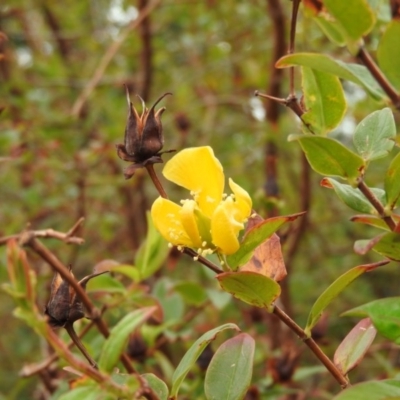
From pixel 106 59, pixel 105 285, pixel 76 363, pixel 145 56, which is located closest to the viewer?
pixel 76 363

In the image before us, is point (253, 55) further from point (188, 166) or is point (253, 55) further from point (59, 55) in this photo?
point (188, 166)

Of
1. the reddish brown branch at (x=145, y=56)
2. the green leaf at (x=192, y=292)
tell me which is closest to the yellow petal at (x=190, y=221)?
the green leaf at (x=192, y=292)

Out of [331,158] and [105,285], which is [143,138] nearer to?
[331,158]

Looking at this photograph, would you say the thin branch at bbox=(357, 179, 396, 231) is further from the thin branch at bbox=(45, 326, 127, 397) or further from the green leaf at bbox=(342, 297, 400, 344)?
the thin branch at bbox=(45, 326, 127, 397)

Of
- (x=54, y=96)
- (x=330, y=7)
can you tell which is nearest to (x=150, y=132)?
(x=330, y=7)

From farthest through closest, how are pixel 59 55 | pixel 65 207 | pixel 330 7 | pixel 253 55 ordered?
1. pixel 59 55
2. pixel 253 55
3. pixel 65 207
4. pixel 330 7

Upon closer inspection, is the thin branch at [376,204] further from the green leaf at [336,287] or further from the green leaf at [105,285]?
the green leaf at [105,285]

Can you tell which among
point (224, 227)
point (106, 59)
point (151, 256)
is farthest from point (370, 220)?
point (106, 59)
